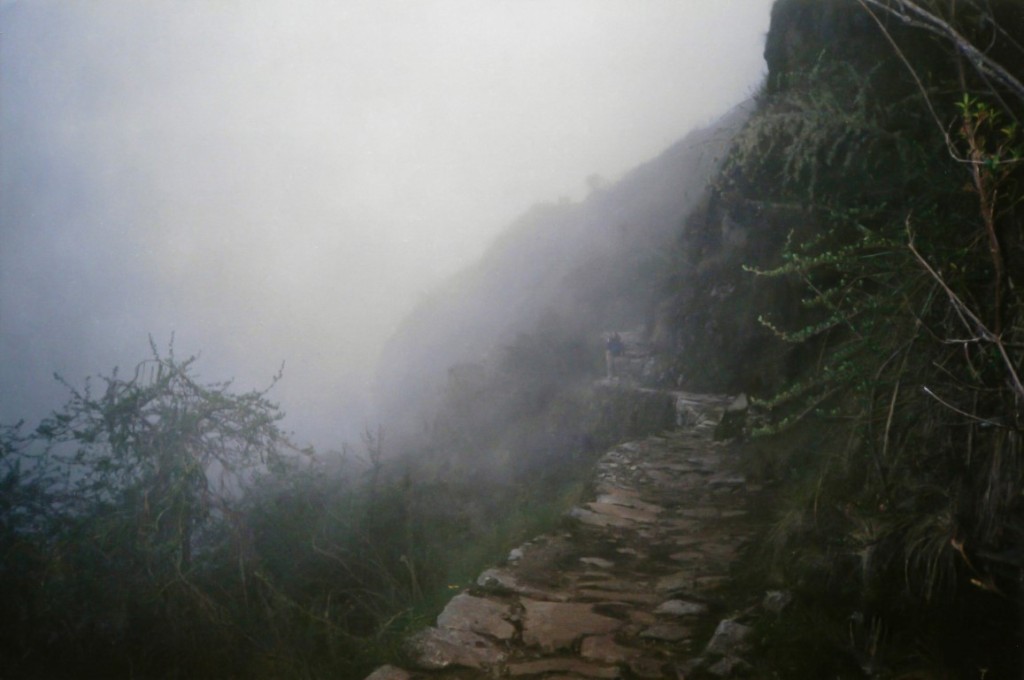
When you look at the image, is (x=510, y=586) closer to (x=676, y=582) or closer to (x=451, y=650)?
(x=451, y=650)

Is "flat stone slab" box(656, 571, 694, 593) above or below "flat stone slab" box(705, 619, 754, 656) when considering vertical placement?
below

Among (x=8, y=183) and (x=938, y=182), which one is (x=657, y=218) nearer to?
(x=938, y=182)

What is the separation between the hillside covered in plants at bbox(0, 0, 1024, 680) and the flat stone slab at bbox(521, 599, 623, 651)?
67 centimetres

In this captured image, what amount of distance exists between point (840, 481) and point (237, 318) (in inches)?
4483

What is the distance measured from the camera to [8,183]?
75688 millimetres

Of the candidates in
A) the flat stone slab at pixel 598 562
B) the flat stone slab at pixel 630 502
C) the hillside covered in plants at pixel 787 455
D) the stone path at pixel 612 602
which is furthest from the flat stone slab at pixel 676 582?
the flat stone slab at pixel 630 502

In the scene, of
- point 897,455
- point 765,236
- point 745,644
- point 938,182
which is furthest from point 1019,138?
point 765,236

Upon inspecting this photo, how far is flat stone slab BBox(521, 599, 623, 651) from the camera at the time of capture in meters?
2.94

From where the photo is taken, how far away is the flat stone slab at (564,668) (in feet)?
8.56

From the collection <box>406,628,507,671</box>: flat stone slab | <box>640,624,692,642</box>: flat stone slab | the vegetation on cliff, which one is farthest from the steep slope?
<box>406,628,507,671</box>: flat stone slab

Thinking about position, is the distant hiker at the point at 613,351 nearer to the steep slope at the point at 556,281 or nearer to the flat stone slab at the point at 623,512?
the steep slope at the point at 556,281

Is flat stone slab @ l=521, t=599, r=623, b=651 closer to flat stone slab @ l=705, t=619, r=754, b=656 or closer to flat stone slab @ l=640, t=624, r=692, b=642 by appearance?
flat stone slab @ l=640, t=624, r=692, b=642

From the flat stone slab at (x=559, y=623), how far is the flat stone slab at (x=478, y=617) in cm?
10

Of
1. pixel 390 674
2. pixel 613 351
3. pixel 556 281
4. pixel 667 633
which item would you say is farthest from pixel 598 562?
pixel 556 281
